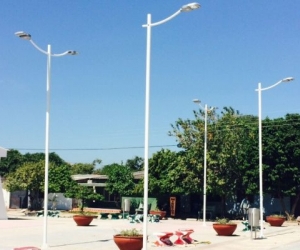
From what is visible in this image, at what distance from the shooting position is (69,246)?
20141mm

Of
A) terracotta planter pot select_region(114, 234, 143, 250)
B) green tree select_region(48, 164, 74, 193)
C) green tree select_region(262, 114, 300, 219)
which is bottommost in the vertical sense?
terracotta planter pot select_region(114, 234, 143, 250)

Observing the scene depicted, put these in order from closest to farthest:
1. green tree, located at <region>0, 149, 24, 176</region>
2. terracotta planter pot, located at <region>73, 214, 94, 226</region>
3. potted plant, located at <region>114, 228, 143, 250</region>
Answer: potted plant, located at <region>114, 228, 143, 250</region> → terracotta planter pot, located at <region>73, 214, 94, 226</region> → green tree, located at <region>0, 149, 24, 176</region>

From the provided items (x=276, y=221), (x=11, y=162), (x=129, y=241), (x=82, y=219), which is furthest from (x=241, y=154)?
(x=11, y=162)

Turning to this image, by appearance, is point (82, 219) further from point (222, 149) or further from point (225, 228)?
point (222, 149)

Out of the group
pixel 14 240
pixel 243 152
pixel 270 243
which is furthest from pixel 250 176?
pixel 14 240

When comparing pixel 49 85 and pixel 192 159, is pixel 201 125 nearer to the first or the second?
pixel 192 159

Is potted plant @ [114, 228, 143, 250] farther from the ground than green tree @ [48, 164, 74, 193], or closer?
closer

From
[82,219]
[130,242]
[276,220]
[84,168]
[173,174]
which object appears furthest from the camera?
[84,168]

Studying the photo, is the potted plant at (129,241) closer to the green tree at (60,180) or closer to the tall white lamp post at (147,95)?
the tall white lamp post at (147,95)

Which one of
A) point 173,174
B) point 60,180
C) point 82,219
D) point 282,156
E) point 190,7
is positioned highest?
point 190,7

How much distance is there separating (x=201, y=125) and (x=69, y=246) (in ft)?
79.6

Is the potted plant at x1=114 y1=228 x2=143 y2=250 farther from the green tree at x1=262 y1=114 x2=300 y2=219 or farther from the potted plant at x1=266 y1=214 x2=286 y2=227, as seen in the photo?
the green tree at x1=262 y1=114 x2=300 y2=219

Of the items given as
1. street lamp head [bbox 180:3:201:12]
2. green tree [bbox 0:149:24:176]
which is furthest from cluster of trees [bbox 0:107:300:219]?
green tree [bbox 0:149:24:176]

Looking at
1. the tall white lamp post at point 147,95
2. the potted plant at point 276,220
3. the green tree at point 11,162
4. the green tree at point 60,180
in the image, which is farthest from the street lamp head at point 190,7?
the green tree at point 11,162
